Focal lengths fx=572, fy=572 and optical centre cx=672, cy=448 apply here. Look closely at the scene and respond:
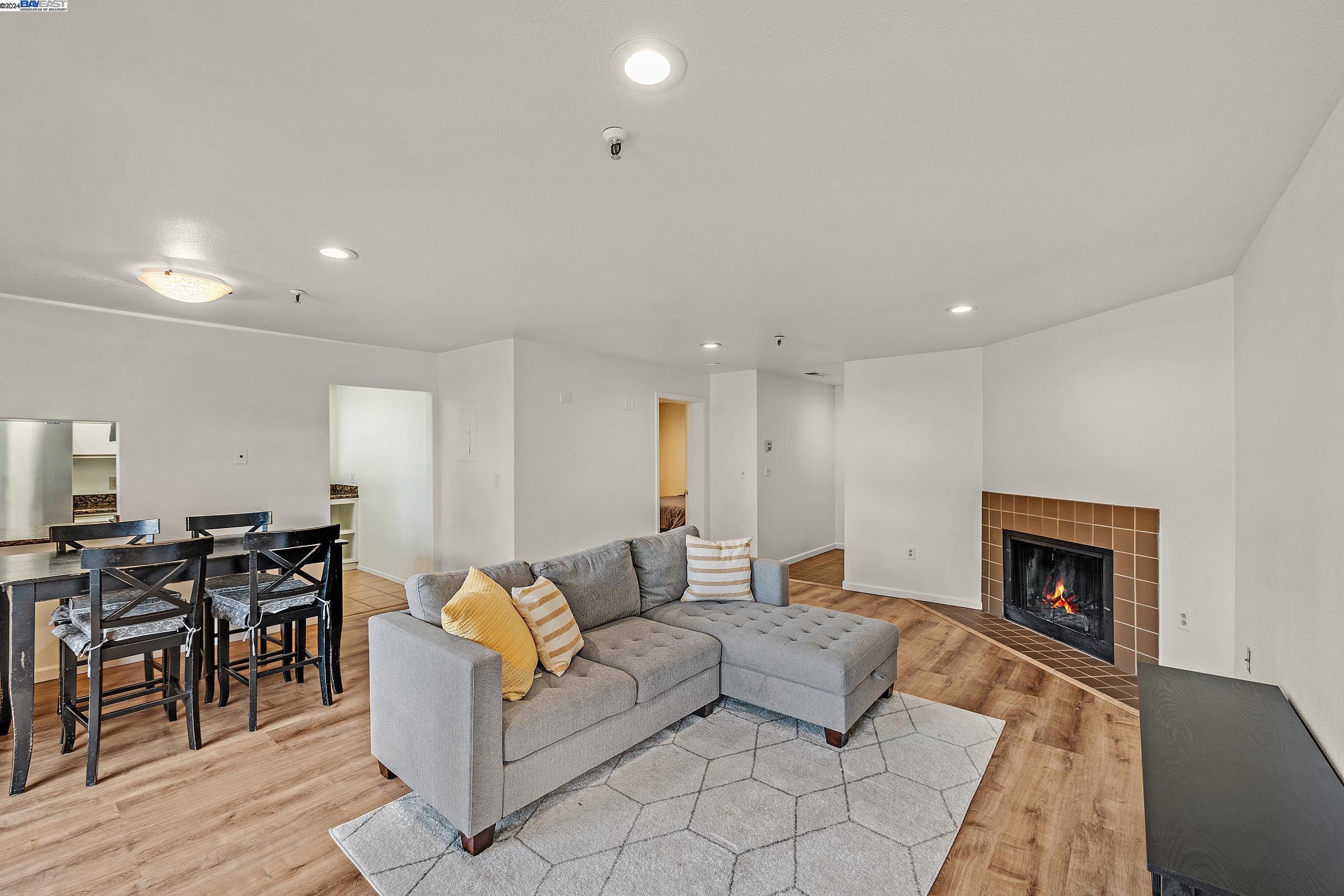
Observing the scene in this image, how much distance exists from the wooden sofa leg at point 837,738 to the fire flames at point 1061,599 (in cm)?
262

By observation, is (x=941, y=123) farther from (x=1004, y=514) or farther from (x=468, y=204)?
(x=1004, y=514)

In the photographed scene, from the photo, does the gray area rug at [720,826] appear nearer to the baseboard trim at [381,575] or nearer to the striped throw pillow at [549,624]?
the striped throw pillow at [549,624]

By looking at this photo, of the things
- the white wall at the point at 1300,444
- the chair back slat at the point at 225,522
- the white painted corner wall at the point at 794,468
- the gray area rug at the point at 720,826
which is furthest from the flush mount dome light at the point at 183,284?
the white painted corner wall at the point at 794,468

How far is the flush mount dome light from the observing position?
2.80 metres

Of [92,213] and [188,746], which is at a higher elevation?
[92,213]

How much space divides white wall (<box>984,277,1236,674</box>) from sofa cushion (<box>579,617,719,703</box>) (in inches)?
109

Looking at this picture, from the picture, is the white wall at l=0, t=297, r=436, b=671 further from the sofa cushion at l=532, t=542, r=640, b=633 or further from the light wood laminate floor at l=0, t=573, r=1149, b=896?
the sofa cushion at l=532, t=542, r=640, b=633

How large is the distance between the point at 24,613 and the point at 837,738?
145 inches

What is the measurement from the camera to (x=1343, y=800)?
54.6 inches

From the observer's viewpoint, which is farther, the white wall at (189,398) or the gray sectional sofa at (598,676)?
the white wall at (189,398)

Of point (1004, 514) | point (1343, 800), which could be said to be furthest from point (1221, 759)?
point (1004, 514)

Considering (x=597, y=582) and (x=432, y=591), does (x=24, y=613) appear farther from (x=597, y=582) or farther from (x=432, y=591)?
(x=597, y=582)

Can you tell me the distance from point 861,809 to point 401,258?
3.21 m

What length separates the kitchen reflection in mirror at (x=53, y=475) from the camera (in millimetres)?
3602
